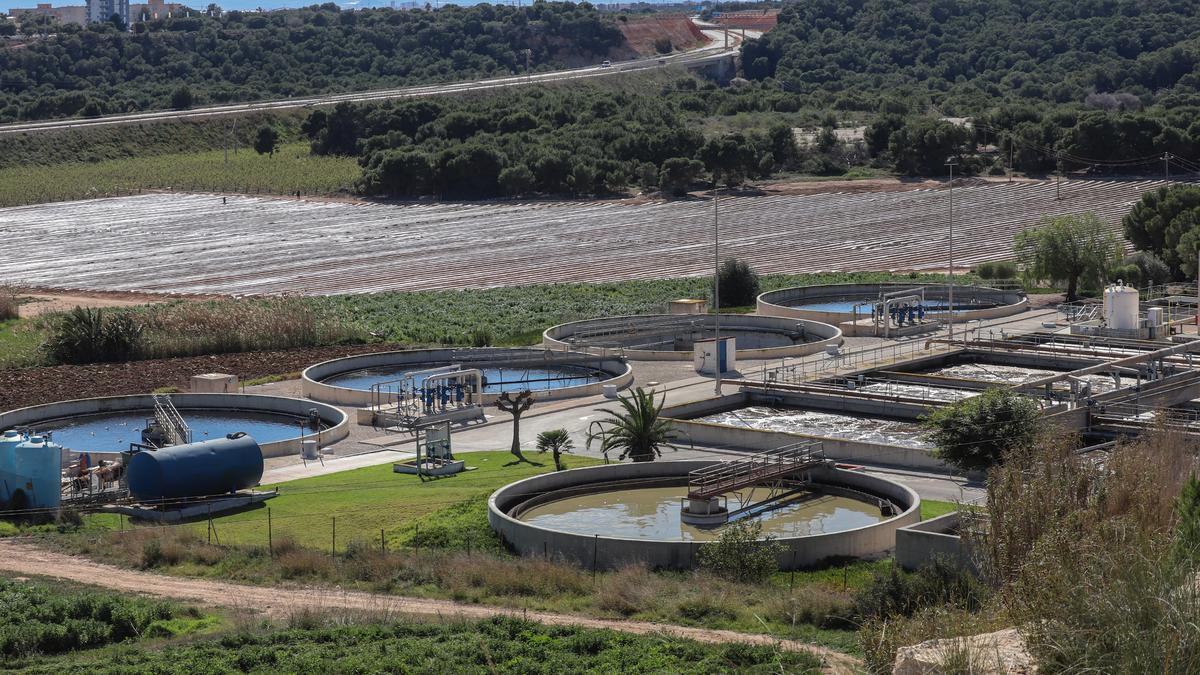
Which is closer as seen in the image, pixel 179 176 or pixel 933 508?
pixel 933 508

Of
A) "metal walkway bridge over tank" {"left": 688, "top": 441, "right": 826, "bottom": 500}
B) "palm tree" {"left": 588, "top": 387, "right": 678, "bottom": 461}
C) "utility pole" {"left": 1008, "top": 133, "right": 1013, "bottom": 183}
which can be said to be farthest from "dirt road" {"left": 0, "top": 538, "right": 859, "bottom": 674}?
"utility pole" {"left": 1008, "top": 133, "right": 1013, "bottom": 183}

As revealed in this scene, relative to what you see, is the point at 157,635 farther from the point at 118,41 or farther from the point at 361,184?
the point at 118,41

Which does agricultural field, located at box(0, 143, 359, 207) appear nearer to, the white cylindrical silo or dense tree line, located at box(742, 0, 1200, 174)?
dense tree line, located at box(742, 0, 1200, 174)

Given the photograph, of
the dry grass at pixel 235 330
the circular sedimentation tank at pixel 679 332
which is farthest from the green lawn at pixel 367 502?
the dry grass at pixel 235 330

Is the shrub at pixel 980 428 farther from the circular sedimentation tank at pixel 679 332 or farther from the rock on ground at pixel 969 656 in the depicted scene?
the circular sedimentation tank at pixel 679 332

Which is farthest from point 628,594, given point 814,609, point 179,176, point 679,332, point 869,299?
point 179,176

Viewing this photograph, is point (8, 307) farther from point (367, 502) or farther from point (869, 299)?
point (367, 502)
